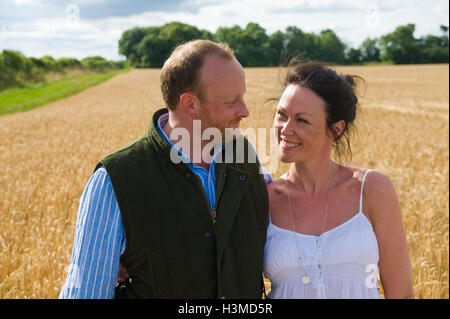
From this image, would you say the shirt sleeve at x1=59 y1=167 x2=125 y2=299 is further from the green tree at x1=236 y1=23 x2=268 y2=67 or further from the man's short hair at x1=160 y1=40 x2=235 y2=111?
the green tree at x1=236 y1=23 x2=268 y2=67

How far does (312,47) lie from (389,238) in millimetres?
85310

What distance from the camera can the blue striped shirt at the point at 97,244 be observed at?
1954 millimetres

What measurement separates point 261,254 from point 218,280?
36cm

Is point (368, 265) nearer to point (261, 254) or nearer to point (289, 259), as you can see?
point (289, 259)

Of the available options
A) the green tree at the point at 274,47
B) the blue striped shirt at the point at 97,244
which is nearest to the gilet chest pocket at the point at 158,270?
the blue striped shirt at the point at 97,244

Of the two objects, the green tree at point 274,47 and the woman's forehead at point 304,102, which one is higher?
the green tree at point 274,47

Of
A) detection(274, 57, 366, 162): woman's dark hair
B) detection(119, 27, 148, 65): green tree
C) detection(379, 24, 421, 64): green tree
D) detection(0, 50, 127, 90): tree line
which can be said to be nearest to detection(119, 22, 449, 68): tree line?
detection(379, 24, 421, 64): green tree

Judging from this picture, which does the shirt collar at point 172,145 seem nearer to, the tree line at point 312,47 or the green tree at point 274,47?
the tree line at point 312,47

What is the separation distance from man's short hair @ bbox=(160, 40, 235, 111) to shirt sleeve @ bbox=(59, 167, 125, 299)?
54cm

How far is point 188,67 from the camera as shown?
2.13 meters

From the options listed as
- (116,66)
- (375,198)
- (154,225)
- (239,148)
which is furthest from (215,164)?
(116,66)

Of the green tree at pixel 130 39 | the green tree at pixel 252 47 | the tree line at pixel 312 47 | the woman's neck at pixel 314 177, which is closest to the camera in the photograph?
the woman's neck at pixel 314 177

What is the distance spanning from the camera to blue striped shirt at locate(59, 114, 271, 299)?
1.95 m

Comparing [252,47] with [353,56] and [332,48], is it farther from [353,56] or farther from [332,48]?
[353,56]
